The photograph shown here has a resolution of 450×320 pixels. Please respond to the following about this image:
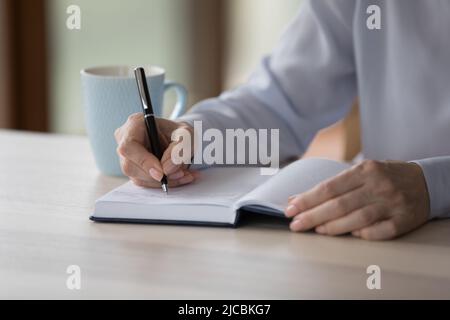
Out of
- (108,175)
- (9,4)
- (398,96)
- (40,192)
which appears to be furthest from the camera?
(9,4)

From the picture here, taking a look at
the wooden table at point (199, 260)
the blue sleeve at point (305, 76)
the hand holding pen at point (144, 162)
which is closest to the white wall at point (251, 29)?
the blue sleeve at point (305, 76)

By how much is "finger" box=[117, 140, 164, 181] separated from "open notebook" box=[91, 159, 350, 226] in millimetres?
26

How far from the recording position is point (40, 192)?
3.63 ft

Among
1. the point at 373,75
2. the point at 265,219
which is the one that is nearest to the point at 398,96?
the point at 373,75

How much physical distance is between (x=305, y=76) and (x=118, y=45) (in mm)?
2084

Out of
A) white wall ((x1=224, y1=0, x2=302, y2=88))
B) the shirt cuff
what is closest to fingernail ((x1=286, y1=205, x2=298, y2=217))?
the shirt cuff

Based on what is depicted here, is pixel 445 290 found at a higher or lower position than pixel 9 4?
lower

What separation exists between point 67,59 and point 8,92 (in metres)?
0.29

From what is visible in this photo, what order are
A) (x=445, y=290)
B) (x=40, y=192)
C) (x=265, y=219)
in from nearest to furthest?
1. (x=445, y=290)
2. (x=265, y=219)
3. (x=40, y=192)

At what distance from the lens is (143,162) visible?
3.34ft

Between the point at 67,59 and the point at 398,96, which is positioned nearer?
the point at 398,96

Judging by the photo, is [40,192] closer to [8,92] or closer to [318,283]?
[318,283]

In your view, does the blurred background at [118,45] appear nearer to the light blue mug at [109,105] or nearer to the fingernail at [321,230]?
the light blue mug at [109,105]

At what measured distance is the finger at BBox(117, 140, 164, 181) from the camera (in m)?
1.01
